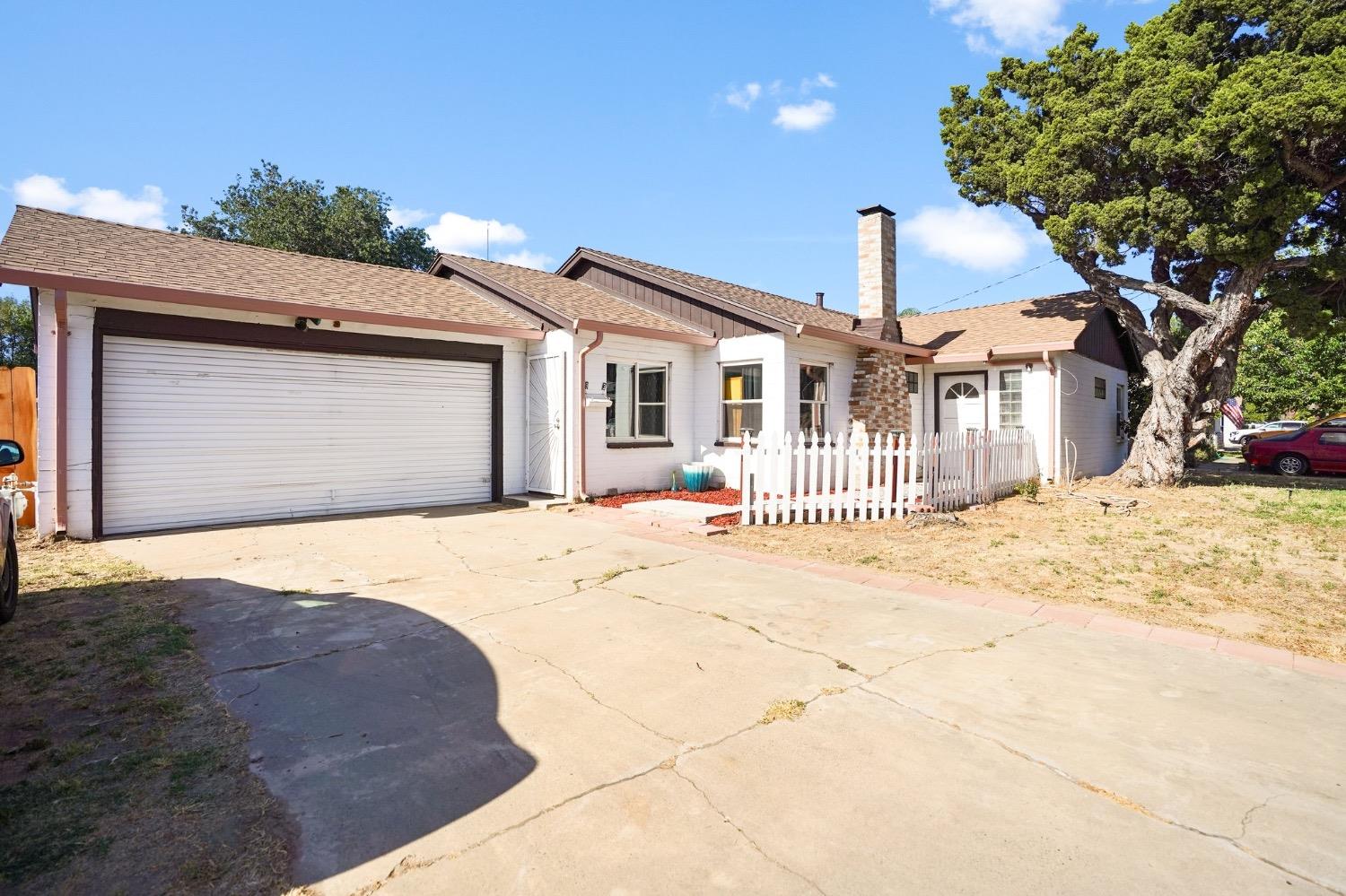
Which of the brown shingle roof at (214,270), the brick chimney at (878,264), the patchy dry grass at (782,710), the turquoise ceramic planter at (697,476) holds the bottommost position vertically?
the patchy dry grass at (782,710)

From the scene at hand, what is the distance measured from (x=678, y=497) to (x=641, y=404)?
2.16 metres

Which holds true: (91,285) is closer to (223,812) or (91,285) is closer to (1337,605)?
(223,812)


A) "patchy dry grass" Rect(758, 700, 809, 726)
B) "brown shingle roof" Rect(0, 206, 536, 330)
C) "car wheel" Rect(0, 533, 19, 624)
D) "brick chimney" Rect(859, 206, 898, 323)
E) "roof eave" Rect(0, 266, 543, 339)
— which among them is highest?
"brick chimney" Rect(859, 206, 898, 323)

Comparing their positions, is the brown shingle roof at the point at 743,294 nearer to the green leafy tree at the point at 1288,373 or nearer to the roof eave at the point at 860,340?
the roof eave at the point at 860,340

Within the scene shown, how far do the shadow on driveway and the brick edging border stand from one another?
11.8 ft

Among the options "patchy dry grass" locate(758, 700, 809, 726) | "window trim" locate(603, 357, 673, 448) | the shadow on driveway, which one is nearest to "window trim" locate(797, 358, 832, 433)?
"window trim" locate(603, 357, 673, 448)

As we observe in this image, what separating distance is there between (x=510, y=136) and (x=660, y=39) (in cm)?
517

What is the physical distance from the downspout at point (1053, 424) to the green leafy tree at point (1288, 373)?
1769cm

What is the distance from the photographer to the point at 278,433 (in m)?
9.19

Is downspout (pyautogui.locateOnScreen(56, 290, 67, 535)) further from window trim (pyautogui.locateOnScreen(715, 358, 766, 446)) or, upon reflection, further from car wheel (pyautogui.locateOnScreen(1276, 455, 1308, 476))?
car wheel (pyautogui.locateOnScreen(1276, 455, 1308, 476))

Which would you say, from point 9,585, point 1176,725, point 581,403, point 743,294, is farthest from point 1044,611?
point 743,294

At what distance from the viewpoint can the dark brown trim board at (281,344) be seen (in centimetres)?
774

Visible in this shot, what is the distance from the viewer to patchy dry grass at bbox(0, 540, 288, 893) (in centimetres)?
199

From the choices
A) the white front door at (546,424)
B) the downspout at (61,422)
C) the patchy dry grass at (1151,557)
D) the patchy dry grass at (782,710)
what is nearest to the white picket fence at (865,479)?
the patchy dry grass at (1151,557)
